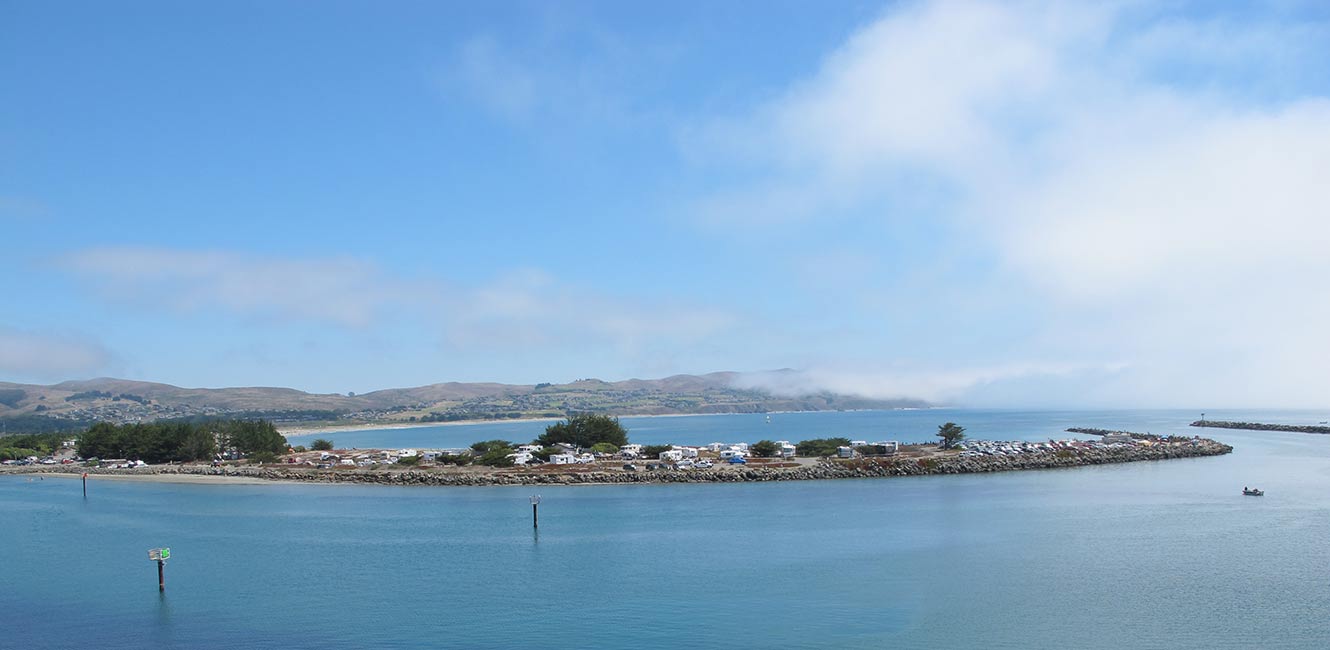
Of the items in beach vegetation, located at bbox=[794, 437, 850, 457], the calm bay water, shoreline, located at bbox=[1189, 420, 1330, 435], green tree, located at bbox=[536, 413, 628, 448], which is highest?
green tree, located at bbox=[536, 413, 628, 448]

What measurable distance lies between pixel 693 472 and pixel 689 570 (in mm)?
28908

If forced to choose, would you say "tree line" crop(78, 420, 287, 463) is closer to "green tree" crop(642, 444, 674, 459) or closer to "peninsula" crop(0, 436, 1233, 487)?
"peninsula" crop(0, 436, 1233, 487)

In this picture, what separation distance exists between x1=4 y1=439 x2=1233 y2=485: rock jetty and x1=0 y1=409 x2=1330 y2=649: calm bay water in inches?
250

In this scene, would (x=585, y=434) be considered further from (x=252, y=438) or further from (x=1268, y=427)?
(x=1268, y=427)

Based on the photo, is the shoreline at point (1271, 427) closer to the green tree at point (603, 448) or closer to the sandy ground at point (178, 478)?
the green tree at point (603, 448)

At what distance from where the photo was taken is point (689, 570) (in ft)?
92.8

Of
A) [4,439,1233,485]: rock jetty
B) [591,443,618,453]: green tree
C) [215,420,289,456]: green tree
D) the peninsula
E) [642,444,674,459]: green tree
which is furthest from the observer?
[215,420,289,456]: green tree

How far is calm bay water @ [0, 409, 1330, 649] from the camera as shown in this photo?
2133 cm

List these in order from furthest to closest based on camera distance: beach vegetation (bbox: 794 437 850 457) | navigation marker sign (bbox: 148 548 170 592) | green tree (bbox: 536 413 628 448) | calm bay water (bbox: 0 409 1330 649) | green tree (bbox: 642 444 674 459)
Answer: green tree (bbox: 536 413 628 448) < beach vegetation (bbox: 794 437 850 457) < green tree (bbox: 642 444 674 459) < navigation marker sign (bbox: 148 548 170 592) < calm bay water (bbox: 0 409 1330 649)

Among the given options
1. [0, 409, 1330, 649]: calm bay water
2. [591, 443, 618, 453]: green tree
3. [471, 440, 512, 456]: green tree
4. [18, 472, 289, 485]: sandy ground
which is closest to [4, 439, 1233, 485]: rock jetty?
[18, 472, 289, 485]: sandy ground

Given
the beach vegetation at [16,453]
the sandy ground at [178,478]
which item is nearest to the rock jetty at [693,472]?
the sandy ground at [178,478]

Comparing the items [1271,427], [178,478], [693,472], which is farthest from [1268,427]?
[178,478]

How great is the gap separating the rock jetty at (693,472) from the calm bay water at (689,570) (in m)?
6.35

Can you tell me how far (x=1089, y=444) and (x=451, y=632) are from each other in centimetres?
6766
